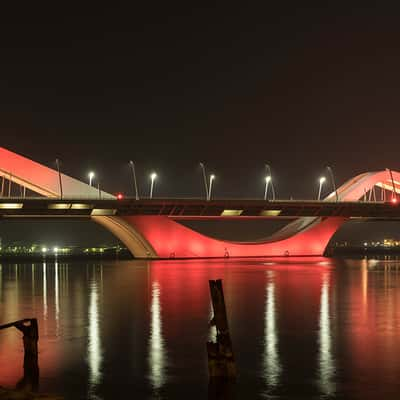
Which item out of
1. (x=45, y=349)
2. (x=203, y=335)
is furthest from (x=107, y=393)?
(x=203, y=335)

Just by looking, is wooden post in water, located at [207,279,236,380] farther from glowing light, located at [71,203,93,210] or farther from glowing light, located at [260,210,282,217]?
glowing light, located at [260,210,282,217]

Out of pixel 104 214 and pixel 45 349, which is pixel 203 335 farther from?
pixel 104 214

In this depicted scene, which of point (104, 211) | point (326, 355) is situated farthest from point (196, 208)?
point (326, 355)

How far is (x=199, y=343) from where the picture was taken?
53.6 feet

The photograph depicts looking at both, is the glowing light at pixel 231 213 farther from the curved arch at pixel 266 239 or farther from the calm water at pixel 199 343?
the calm water at pixel 199 343

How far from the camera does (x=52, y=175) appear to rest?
71.4 m

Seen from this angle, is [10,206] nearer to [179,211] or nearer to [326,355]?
[179,211]

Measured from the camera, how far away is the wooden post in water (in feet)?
41.1

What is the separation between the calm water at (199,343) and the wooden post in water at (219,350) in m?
0.25

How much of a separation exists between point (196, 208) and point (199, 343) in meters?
56.2

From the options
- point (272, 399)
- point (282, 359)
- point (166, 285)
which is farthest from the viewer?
point (166, 285)

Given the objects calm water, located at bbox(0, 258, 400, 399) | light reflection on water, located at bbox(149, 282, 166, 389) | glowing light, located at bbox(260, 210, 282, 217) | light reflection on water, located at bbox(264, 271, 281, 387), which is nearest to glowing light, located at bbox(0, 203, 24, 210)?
glowing light, located at bbox(260, 210, 282, 217)

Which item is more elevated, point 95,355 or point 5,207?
point 5,207

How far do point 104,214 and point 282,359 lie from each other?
190 ft
